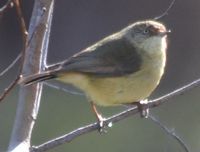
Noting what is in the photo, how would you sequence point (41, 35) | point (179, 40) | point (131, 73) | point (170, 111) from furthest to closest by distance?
point (179, 40), point (170, 111), point (131, 73), point (41, 35)

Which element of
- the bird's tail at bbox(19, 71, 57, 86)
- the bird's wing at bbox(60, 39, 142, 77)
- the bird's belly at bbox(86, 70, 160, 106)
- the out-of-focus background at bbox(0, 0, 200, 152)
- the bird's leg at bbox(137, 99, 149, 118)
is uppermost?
the bird's tail at bbox(19, 71, 57, 86)

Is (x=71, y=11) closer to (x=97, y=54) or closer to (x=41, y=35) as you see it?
(x=97, y=54)

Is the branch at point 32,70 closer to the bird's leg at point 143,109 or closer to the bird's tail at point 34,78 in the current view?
the bird's tail at point 34,78

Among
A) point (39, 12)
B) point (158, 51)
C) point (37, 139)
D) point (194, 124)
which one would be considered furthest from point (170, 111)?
point (39, 12)

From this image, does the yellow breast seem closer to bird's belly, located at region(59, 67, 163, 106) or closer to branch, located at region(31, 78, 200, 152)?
bird's belly, located at region(59, 67, 163, 106)

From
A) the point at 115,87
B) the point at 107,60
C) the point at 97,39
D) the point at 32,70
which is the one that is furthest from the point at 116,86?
the point at 97,39

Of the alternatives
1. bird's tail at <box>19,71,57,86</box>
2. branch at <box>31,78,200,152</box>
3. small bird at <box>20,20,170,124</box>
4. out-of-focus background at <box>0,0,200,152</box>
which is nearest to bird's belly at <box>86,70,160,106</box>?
small bird at <box>20,20,170,124</box>
